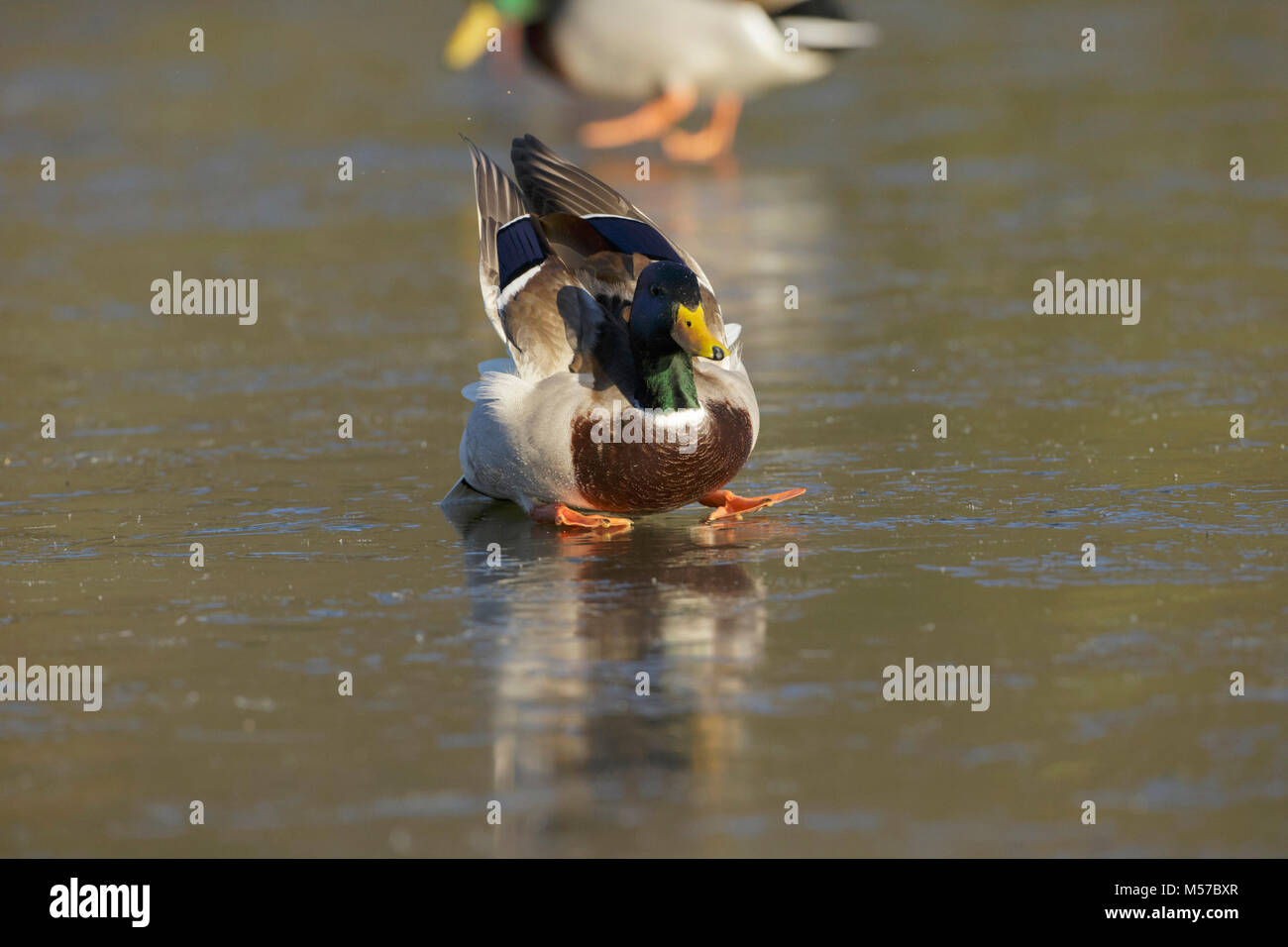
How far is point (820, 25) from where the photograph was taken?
52.2ft

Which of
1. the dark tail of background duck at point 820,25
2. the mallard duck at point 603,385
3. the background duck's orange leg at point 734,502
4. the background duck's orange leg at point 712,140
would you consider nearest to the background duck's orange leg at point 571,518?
the mallard duck at point 603,385

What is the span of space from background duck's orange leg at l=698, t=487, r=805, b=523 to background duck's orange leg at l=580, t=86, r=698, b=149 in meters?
9.36

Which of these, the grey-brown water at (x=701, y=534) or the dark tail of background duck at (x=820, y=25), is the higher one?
the dark tail of background duck at (x=820, y=25)

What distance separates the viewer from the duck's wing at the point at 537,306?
6.61m

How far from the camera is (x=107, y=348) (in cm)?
981

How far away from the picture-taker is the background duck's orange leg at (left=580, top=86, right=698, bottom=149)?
1576 centimetres

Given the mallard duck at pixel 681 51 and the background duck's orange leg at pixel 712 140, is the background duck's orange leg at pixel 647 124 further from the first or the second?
the background duck's orange leg at pixel 712 140

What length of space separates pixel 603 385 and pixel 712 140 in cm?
928

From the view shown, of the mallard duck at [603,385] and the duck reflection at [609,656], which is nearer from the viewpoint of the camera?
the duck reflection at [609,656]

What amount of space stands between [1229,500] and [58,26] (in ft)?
60.3

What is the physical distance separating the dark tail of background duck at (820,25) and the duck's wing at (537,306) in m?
8.91

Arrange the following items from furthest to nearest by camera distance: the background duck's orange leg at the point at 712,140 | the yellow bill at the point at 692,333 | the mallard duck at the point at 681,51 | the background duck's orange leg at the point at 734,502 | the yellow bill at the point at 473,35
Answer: the yellow bill at the point at 473,35 < the mallard duck at the point at 681,51 < the background duck's orange leg at the point at 712,140 < the background duck's orange leg at the point at 734,502 < the yellow bill at the point at 692,333
